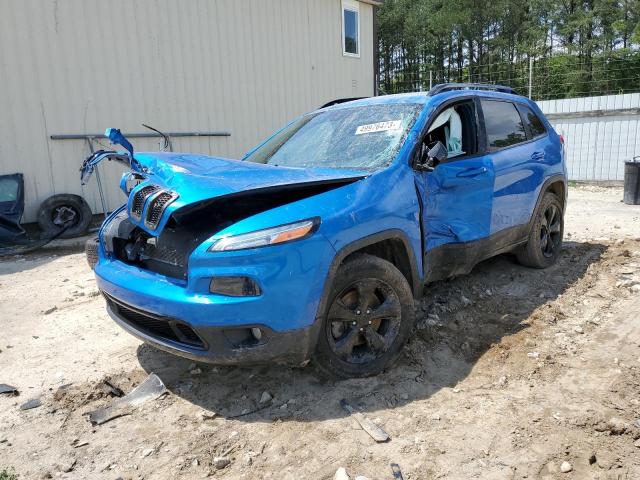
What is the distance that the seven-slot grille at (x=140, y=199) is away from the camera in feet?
9.68

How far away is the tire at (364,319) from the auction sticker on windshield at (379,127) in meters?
1.11

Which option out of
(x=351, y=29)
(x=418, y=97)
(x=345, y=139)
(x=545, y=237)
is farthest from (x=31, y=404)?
(x=351, y=29)

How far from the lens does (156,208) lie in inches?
112

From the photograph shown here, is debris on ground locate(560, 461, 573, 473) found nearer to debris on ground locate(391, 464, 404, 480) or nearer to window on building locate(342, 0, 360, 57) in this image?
debris on ground locate(391, 464, 404, 480)

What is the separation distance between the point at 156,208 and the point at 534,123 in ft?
13.1

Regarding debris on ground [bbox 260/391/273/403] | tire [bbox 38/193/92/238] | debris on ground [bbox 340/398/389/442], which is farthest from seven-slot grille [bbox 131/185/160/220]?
tire [bbox 38/193/92/238]

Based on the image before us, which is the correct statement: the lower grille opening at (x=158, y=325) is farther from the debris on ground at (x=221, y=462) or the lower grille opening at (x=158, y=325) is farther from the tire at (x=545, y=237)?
the tire at (x=545, y=237)

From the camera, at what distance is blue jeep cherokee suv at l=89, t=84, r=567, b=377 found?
2.63 metres

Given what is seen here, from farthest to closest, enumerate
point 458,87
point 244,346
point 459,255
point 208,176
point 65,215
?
1. point 65,215
2. point 458,87
3. point 459,255
4. point 208,176
5. point 244,346

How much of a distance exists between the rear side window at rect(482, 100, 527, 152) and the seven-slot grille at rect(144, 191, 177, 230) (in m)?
2.78

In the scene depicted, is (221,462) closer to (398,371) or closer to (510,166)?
(398,371)

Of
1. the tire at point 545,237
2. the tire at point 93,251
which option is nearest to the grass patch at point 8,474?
the tire at point 93,251

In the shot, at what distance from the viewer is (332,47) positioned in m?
12.9

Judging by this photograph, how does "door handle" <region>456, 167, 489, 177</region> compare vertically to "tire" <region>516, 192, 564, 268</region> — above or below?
above
